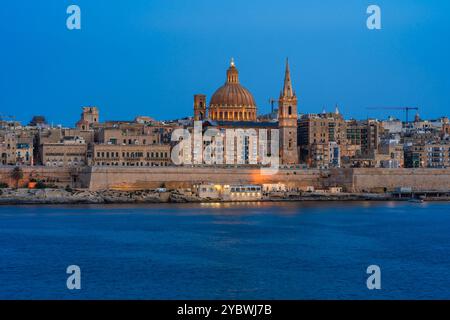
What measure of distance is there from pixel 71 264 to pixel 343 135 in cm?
3897

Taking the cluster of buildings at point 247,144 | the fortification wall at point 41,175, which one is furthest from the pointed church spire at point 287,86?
the fortification wall at point 41,175

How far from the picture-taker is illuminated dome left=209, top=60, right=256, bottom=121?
63094mm

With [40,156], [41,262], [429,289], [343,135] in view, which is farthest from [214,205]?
[429,289]

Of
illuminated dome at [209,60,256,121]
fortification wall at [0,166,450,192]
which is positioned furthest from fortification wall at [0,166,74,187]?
illuminated dome at [209,60,256,121]

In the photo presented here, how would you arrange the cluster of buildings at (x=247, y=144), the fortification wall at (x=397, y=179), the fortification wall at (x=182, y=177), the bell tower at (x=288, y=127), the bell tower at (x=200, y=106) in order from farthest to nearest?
the bell tower at (x=200, y=106) → the bell tower at (x=288, y=127) → the cluster of buildings at (x=247, y=144) → the fortification wall at (x=397, y=179) → the fortification wall at (x=182, y=177)

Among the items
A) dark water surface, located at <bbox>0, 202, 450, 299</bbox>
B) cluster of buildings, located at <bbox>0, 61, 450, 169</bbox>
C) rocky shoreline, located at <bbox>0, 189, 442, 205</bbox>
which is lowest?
dark water surface, located at <bbox>0, 202, 450, 299</bbox>

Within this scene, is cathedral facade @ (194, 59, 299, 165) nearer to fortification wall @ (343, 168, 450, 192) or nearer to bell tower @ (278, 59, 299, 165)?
bell tower @ (278, 59, 299, 165)

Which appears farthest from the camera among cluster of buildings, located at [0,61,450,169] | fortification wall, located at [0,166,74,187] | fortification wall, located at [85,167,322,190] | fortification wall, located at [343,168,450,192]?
cluster of buildings, located at [0,61,450,169]

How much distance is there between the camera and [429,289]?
65.6ft

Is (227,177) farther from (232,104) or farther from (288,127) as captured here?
(232,104)

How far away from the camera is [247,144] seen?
56.2 m

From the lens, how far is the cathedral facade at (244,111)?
5759 cm

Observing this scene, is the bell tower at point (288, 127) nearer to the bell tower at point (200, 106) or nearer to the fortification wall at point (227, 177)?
the fortification wall at point (227, 177)
